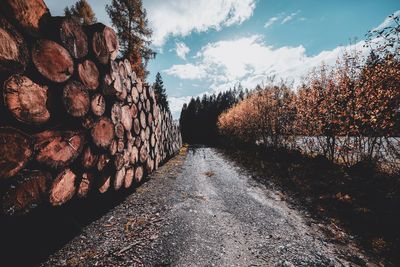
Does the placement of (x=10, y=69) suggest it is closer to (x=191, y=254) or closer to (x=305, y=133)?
(x=191, y=254)

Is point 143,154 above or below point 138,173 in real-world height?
above

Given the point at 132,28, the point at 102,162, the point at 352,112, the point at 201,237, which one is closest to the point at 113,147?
the point at 102,162

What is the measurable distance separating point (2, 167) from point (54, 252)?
1.32 meters

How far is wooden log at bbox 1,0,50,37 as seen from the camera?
5.23 ft

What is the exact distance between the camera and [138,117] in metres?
4.96

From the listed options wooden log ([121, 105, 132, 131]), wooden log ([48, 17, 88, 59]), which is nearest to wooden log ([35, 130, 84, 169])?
wooden log ([48, 17, 88, 59])

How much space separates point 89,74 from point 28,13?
94 centimetres

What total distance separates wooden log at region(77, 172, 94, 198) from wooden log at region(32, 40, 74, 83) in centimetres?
133

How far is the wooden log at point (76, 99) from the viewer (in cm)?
222

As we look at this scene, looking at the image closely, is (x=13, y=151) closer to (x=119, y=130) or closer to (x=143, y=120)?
(x=119, y=130)

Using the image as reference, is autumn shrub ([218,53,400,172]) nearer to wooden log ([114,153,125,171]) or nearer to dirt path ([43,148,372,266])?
dirt path ([43,148,372,266])

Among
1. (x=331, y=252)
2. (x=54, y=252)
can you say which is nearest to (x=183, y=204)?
(x=54, y=252)

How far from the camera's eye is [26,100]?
1.76m

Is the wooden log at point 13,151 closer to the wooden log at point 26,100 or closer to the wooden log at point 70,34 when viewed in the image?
the wooden log at point 26,100
